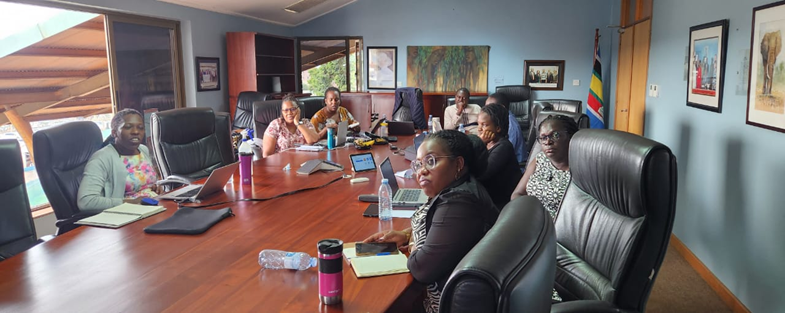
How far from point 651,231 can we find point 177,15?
639cm

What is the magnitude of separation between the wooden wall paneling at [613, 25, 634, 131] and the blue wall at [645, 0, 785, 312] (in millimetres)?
2550

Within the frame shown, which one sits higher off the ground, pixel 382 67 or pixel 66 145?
pixel 382 67

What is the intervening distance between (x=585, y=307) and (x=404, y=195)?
1256 mm

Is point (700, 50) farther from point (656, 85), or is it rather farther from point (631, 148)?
point (631, 148)

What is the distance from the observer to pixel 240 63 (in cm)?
800

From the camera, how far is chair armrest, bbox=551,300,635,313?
166 centimetres

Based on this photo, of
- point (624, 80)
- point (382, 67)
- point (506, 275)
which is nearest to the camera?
point (506, 275)

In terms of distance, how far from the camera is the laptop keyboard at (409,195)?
2.71 meters

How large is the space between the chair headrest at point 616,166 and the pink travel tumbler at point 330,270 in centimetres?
96

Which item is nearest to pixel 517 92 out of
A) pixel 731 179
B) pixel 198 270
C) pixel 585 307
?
pixel 731 179

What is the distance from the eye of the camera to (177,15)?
263 inches

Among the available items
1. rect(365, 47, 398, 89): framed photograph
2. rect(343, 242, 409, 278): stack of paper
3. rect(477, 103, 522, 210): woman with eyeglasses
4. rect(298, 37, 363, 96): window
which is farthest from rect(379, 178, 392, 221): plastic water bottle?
rect(298, 37, 363, 96): window

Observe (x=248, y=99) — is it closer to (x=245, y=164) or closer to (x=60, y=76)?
(x=60, y=76)

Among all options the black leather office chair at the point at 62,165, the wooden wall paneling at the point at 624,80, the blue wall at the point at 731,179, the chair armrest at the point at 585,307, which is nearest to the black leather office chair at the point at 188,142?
the black leather office chair at the point at 62,165
